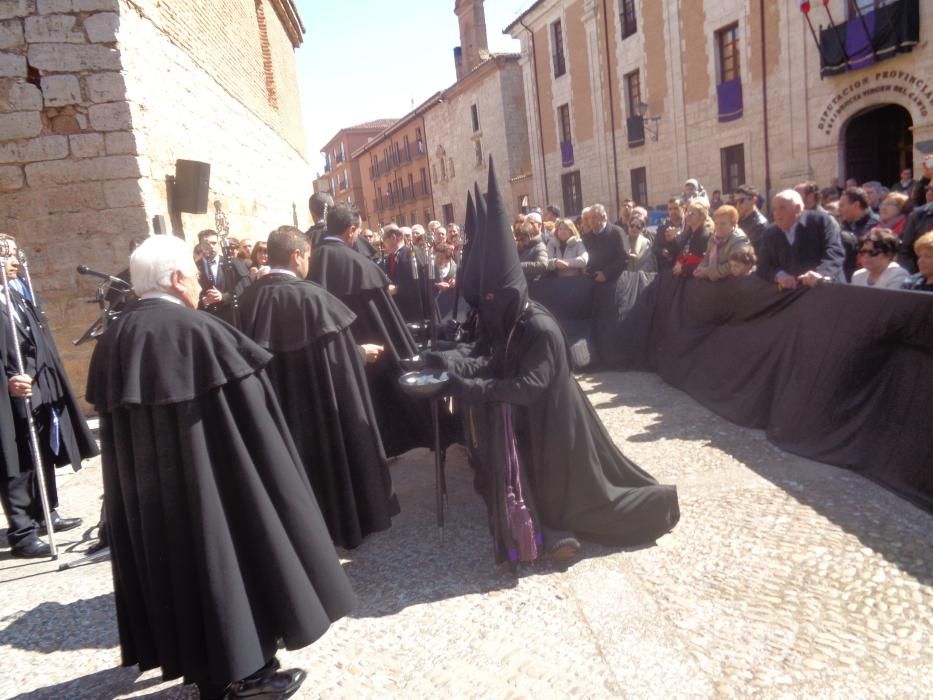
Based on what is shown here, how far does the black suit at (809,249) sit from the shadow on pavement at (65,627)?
4977 millimetres

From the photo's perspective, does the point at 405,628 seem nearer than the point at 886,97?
Yes

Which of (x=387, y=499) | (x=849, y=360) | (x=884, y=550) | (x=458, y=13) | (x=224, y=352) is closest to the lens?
(x=224, y=352)

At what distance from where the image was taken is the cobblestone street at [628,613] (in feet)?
8.39

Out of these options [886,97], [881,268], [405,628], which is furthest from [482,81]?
[405,628]

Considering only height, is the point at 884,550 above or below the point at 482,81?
below

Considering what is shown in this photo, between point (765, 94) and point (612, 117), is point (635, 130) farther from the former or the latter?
point (765, 94)

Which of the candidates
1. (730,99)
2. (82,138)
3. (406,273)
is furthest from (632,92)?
(82,138)

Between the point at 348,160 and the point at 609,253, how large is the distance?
57253 mm

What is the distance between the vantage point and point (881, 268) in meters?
4.60

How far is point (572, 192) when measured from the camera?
27.1m

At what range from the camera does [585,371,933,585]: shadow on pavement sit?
3.28 metres

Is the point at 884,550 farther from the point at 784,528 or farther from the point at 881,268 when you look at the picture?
the point at 881,268

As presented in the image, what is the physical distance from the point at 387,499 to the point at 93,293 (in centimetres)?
497

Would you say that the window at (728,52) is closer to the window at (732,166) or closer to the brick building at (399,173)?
the window at (732,166)
